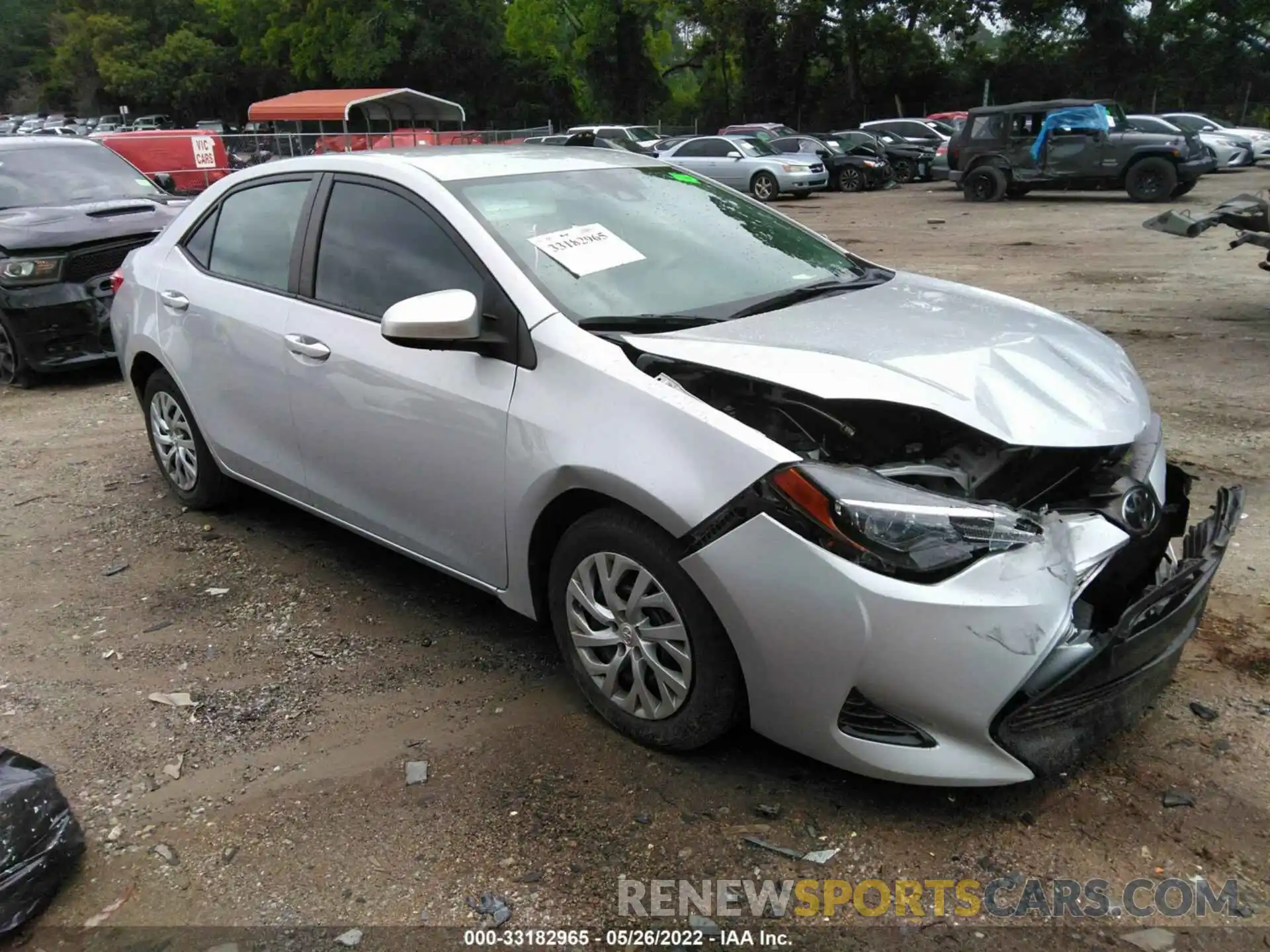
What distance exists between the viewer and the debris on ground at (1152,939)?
2.22m

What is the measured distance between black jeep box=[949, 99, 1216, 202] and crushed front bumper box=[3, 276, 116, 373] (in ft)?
56.2

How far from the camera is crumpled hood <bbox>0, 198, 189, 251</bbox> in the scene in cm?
740

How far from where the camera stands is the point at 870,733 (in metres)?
2.53

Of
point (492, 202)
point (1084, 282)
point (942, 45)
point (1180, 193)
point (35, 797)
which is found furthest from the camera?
point (942, 45)

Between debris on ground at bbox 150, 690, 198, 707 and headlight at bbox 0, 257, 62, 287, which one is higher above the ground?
headlight at bbox 0, 257, 62, 287

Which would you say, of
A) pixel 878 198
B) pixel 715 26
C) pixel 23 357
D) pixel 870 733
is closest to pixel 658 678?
pixel 870 733

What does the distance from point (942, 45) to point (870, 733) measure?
48.6 m

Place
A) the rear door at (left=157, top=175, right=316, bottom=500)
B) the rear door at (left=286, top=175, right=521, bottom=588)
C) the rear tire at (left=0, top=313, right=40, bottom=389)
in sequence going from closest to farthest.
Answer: the rear door at (left=286, top=175, right=521, bottom=588) → the rear door at (left=157, top=175, right=316, bottom=500) → the rear tire at (left=0, top=313, right=40, bottom=389)

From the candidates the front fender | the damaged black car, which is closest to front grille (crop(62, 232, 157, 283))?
the damaged black car

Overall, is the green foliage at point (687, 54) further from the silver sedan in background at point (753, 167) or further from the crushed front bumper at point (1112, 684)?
the crushed front bumper at point (1112, 684)

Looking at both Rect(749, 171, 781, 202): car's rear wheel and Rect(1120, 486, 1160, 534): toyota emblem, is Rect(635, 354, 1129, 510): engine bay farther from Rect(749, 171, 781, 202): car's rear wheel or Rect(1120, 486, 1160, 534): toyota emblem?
Rect(749, 171, 781, 202): car's rear wheel

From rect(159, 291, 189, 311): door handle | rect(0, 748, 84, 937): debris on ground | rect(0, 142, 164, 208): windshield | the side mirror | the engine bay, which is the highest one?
rect(0, 142, 164, 208): windshield

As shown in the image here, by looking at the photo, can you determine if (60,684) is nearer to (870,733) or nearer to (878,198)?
(870,733)

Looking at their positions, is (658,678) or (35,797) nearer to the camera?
(35,797)
